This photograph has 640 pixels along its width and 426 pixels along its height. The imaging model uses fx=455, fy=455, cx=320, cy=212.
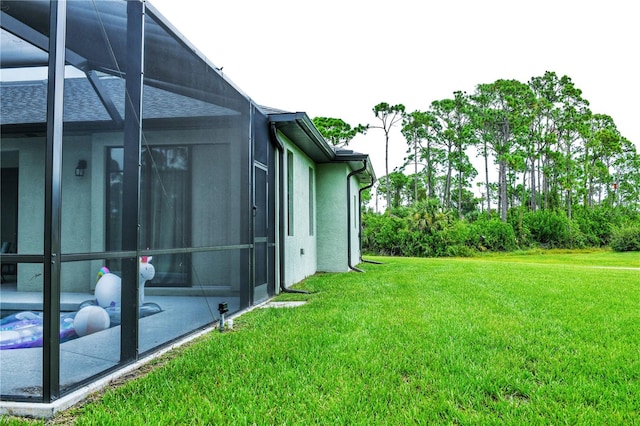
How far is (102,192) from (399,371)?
9.44 feet

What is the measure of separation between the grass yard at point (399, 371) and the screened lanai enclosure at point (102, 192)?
1.51 feet

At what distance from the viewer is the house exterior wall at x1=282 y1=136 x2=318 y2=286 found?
26.1 feet

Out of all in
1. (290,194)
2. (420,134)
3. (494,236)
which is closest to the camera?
(290,194)

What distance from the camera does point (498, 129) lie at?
104 ft

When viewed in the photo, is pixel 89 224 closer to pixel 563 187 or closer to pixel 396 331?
pixel 396 331

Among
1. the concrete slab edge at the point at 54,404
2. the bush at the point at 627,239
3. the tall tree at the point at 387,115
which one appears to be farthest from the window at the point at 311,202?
the bush at the point at 627,239

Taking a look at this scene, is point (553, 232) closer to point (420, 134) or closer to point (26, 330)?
point (420, 134)

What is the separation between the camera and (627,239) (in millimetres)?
22484

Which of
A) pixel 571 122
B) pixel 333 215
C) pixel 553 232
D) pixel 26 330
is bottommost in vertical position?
pixel 26 330

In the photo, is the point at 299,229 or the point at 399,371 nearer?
the point at 399,371

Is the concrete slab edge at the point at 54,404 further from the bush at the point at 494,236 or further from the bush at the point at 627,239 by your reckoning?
the bush at the point at 627,239

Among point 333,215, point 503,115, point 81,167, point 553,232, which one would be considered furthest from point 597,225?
point 81,167

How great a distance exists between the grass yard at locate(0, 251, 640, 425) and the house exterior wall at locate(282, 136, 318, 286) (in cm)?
234

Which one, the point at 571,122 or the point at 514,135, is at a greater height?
the point at 571,122
